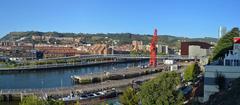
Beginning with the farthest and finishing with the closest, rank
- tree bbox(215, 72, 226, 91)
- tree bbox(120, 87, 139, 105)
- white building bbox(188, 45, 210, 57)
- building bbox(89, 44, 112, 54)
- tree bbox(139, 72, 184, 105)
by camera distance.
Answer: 1. building bbox(89, 44, 112, 54)
2. white building bbox(188, 45, 210, 57)
3. tree bbox(120, 87, 139, 105)
4. tree bbox(215, 72, 226, 91)
5. tree bbox(139, 72, 184, 105)

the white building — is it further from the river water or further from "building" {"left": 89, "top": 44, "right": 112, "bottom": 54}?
the river water

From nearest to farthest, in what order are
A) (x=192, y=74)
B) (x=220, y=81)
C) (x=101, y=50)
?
(x=220, y=81) < (x=192, y=74) < (x=101, y=50)

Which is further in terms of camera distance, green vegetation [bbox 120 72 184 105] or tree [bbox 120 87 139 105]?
tree [bbox 120 87 139 105]

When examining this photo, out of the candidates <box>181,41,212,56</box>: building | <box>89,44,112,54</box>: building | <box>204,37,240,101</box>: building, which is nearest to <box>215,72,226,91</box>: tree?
<box>204,37,240,101</box>: building

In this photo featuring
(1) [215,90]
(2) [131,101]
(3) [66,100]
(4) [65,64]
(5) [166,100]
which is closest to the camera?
(5) [166,100]

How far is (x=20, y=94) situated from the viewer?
33562mm

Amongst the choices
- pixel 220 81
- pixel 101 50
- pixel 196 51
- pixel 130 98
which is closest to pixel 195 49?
pixel 196 51

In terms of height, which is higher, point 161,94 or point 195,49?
point 195,49

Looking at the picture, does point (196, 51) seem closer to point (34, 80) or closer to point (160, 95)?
point (34, 80)

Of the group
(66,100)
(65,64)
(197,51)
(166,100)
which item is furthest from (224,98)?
(197,51)

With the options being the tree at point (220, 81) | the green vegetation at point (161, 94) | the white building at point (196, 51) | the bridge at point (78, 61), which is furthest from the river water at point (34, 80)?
the white building at point (196, 51)

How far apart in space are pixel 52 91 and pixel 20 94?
2390 mm

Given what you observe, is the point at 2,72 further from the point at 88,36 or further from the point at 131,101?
the point at 88,36

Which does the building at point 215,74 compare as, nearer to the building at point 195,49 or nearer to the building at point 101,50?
the building at point 195,49
